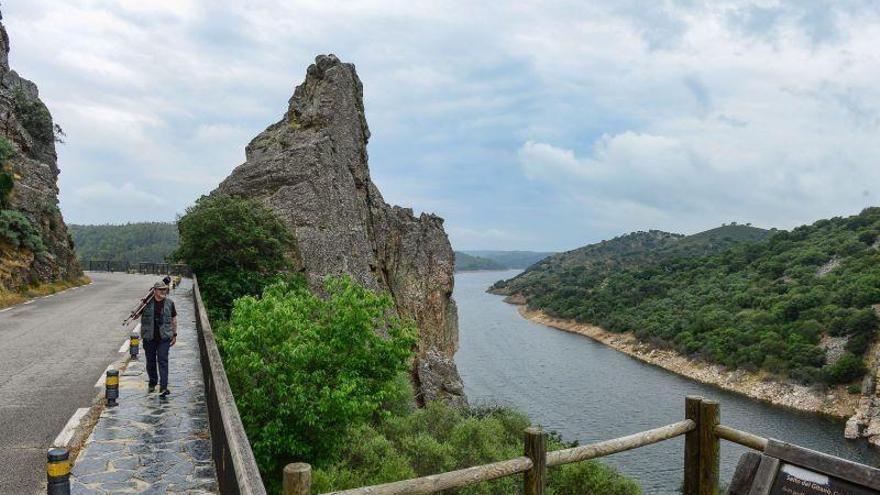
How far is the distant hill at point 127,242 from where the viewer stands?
142750 millimetres

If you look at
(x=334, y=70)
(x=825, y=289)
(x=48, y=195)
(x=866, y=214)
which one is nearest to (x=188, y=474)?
(x=48, y=195)

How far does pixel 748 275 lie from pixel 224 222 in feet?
274

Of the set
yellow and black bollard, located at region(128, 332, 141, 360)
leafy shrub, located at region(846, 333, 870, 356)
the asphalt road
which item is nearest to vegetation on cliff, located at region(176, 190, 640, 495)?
yellow and black bollard, located at region(128, 332, 141, 360)

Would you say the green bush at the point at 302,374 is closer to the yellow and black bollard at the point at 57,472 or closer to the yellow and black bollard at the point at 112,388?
the yellow and black bollard at the point at 112,388

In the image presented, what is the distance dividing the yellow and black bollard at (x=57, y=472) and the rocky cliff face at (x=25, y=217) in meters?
26.8

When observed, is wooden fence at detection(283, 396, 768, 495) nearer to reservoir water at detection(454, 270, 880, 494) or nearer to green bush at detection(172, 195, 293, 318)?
green bush at detection(172, 195, 293, 318)

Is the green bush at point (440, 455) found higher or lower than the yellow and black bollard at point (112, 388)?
lower

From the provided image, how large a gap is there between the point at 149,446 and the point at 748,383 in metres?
58.6

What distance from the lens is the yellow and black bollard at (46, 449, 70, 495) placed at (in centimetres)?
653

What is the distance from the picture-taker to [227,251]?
31.1 m

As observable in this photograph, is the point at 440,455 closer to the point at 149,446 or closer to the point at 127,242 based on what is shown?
the point at 149,446

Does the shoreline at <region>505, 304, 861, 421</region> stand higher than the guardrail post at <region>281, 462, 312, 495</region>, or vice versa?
the guardrail post at <region>281, 462, 312, 495</region>

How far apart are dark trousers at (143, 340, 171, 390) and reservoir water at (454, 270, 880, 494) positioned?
27.3 m

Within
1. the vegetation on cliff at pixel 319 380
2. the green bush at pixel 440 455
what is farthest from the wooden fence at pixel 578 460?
the green bush at pixel 440 455
